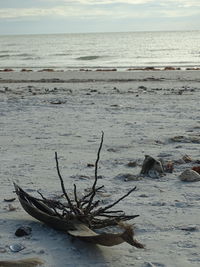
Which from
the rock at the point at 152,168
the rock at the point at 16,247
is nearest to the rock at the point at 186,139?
the rock at the point at 152,168

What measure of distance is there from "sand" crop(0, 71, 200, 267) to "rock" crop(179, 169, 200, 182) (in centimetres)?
9

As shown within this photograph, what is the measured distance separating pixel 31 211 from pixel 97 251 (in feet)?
2.34

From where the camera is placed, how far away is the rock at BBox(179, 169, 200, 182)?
14.6ft

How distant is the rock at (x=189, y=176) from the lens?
4.45 meters

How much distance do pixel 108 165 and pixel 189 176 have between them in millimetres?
1027

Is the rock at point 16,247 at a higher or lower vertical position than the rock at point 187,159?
higher

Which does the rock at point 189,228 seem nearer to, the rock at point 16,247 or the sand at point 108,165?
the sand at point 108,165

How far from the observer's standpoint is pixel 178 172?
4.80m

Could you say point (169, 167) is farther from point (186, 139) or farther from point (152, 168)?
point (186, 139)

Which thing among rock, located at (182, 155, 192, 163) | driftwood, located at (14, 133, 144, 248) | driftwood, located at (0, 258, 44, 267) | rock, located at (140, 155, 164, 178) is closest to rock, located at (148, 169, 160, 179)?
rock, located at (140, 155, 164, 178)

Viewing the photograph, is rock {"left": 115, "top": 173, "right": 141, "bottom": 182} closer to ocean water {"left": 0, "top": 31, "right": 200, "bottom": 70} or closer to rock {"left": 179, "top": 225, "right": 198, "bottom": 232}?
rock {"left": 179, "top": 225, "right": 198, "bottom": 232}

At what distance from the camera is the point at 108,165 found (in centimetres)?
513

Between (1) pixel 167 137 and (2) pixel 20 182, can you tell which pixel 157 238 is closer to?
(2) pixel 20 182

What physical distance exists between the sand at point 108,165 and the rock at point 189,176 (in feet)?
0.30
